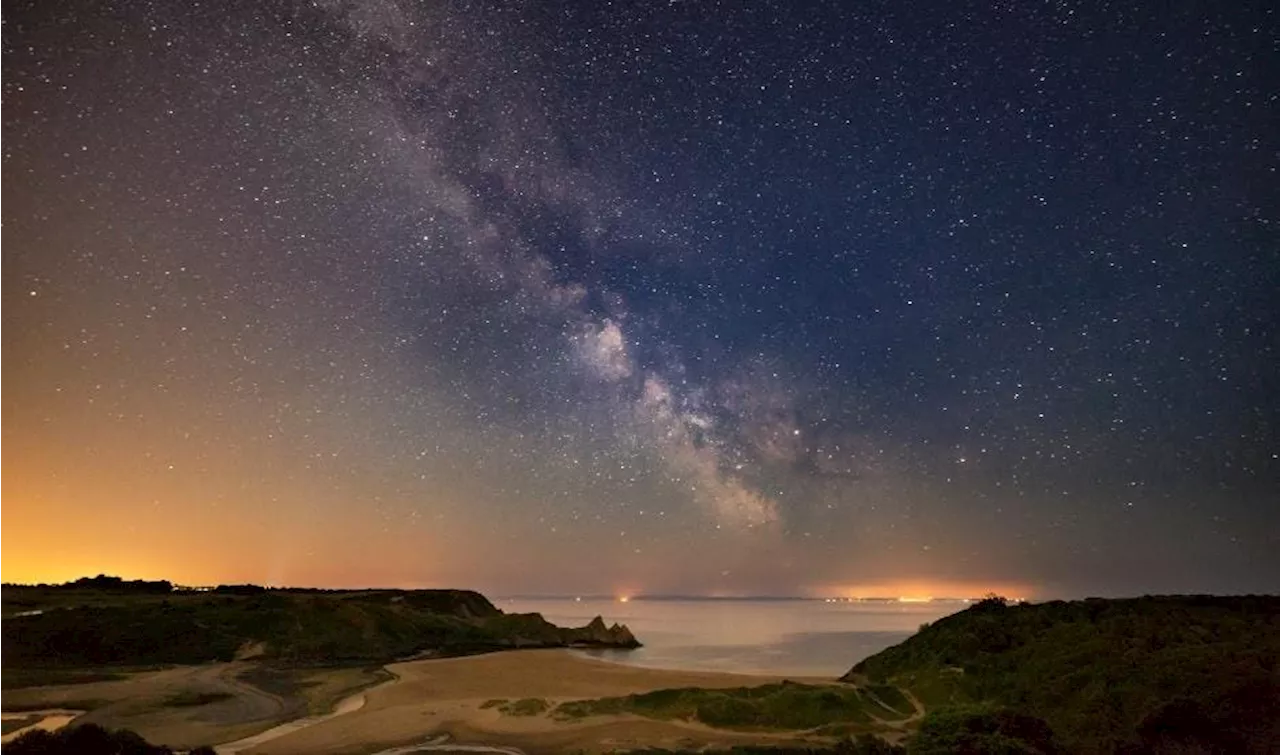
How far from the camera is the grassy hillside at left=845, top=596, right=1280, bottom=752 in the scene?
2181 cm

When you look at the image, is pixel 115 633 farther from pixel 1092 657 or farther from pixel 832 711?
Answer: pixel 1092 657

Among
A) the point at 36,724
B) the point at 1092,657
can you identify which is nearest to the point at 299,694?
the point at 36,724

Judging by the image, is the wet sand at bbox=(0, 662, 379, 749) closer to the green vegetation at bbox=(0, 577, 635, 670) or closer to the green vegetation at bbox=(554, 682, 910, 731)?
the green vegetation at bbox=(0, 577, 635, 670)

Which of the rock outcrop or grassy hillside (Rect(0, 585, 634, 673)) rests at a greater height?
grassy hillside (Rect(0, 585, 634, 673))

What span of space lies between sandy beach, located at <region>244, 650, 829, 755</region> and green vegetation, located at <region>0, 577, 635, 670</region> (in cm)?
1684

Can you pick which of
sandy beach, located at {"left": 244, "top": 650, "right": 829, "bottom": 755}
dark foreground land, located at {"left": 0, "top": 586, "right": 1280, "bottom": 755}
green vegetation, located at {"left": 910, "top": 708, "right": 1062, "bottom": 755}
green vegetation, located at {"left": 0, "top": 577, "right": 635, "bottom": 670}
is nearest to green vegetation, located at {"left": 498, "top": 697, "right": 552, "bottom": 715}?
dark foreground land, located at {"left": 0, "top": 586, "right": 1280, "bottom": 755}

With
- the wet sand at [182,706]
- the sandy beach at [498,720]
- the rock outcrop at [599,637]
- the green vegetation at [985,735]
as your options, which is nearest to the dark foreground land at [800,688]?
the green vegetation at [985,735]

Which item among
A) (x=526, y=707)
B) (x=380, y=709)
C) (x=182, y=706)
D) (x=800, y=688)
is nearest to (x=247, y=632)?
(x=182, y=706)

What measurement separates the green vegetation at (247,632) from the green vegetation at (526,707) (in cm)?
3302

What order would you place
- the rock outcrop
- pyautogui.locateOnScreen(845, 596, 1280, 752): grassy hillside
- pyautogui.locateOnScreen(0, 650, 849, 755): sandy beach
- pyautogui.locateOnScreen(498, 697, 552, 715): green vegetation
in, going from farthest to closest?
the rock outcrop < pyautogui.locateOnScreen(498, 697, 552, 715): green vegetation < pyautogui.locateOnScreen(0, 650, 849, 755): sandy beach < pyautogui.locateOnScreen(845, 596, 1280, 752): grassy hillside

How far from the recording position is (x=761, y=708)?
31.2 meters

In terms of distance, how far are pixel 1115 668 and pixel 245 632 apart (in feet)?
222

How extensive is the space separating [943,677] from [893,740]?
10.4m

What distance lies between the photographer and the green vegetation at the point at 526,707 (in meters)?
35.2
